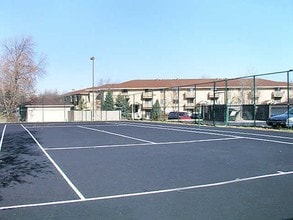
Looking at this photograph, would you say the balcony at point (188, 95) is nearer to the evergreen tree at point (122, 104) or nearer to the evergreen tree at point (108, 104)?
the evergreen tree at point (122, 104)

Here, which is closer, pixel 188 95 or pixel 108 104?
pixel 108 104

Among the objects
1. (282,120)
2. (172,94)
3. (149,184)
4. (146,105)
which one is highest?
(172,94)

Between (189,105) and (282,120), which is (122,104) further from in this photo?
(282,120)

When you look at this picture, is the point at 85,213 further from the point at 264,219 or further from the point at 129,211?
the point at 264,219

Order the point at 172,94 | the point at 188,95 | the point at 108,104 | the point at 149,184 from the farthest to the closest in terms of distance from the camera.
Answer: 1. the point at 188,95
2. the point at 108,104
3. the point at 172,94
4. the point at 149,184

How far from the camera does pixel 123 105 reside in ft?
213

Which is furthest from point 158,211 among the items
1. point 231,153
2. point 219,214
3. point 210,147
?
point 210,147

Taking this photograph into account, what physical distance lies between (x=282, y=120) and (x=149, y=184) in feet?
56.4

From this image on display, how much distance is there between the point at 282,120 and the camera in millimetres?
22703

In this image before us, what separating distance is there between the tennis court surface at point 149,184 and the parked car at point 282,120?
10333 mm

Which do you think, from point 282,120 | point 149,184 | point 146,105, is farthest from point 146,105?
point 149,184

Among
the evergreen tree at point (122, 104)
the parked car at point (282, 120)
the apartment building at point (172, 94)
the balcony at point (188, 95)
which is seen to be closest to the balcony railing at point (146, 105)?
the apartment building at point (172, 94)

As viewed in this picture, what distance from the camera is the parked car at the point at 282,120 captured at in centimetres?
2228

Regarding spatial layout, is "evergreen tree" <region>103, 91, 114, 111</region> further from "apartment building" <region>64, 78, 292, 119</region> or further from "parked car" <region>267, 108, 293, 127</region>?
"parked car" <region>267, 108, 293, 127</region>
